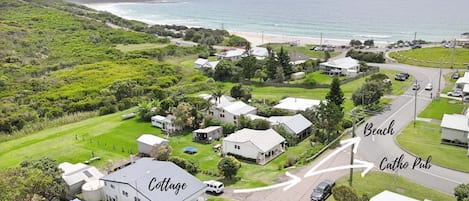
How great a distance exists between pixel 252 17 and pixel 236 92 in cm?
10212

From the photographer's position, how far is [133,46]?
3590 inches

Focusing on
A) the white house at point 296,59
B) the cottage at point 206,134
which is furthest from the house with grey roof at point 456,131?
the white house at point 296,59

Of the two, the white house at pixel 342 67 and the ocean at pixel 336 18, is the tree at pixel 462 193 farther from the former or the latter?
the ocean at pixel 336 18

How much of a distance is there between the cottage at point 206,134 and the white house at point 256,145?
9.75ft

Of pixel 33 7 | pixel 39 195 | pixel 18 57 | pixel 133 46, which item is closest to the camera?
pixel 39 195

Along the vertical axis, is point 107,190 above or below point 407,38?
below

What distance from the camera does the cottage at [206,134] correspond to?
3584cm

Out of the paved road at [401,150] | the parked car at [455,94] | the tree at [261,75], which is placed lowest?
the paved road at [401,150]

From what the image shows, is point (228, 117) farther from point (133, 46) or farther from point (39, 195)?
point (133, 46)

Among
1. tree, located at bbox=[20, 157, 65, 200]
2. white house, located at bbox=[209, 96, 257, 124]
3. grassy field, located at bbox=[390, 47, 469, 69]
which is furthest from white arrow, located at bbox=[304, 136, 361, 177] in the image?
grassy field, located at bbox=[390, 47, 469, 69]

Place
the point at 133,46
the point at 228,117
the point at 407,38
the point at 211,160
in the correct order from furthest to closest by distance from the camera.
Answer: the point at 407,38 < the point at 133,46 < the point at 228,117 < the point at 211,160

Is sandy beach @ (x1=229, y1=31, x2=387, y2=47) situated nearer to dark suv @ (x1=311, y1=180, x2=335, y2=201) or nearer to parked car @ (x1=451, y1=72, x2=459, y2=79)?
parked car @ (x1=451, y1=72, x2=459, y2=79)

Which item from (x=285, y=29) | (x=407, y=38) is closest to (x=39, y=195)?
(x=407, y=38)

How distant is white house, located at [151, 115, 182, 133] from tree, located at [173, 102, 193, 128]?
466mm
